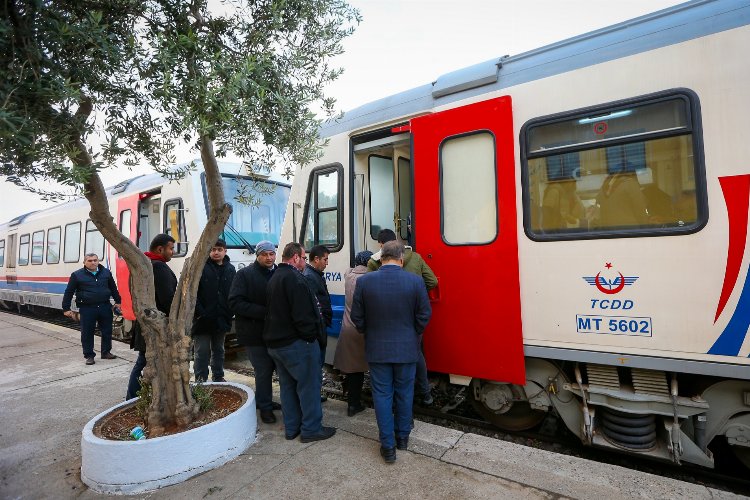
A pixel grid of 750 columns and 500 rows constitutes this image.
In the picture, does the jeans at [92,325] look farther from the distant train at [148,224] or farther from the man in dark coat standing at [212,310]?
the man in dark coat standing at [212,310]

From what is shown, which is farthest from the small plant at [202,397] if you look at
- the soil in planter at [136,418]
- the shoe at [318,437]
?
the shoe at [318,437]

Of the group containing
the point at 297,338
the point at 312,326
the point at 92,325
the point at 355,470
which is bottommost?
the point at 355,470

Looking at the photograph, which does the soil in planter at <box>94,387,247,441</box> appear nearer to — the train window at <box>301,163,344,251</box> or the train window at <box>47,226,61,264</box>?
the train window at <box>301,163,344,251</box>

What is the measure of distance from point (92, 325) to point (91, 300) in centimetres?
43

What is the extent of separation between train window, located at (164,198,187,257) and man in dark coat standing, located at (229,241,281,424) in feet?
11.8

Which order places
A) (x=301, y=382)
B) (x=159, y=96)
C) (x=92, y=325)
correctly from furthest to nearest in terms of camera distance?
1. (x=92, y=325)
2. (x=301, y=382)
3. (x=159, y=96)

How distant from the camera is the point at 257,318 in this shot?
4211mm

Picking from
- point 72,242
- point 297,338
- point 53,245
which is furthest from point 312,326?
point 53,245

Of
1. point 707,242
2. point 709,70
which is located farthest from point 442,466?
point 709,70

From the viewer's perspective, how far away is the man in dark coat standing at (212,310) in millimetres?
4859

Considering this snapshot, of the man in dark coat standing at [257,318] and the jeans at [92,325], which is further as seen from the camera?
the jeans at [92,325]

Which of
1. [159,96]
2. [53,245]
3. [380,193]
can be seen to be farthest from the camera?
[53,245]

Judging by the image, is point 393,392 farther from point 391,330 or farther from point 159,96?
point 159,96

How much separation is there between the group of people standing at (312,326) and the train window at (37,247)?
11.6 meters
